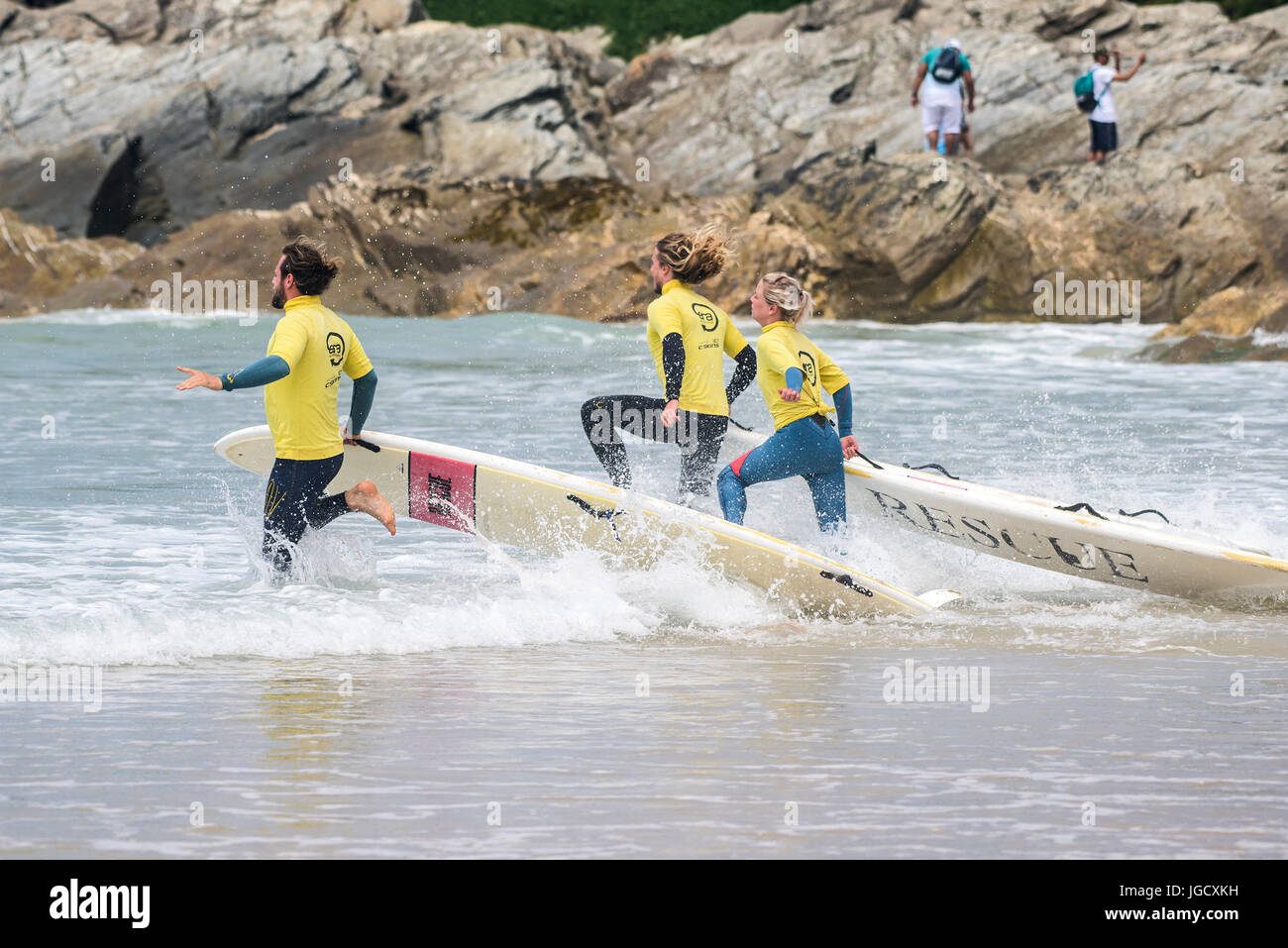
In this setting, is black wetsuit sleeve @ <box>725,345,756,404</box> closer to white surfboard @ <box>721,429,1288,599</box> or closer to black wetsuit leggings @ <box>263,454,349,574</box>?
white surfboard @ <box>721,429,1288,599</box>

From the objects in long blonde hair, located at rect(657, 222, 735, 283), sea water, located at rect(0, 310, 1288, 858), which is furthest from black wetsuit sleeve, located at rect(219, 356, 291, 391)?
long blonde hair, located at rect(657, 222, 735, 283)

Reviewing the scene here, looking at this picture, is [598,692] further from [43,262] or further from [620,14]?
[620,14]

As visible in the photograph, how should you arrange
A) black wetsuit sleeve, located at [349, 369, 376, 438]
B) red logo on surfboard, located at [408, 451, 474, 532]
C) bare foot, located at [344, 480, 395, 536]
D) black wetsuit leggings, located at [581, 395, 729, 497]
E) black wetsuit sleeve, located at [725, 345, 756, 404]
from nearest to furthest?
bare foot, located at [344, 480, 395, 536]
black wetsuit sleeve, located at [349, 369, 376, 438]
black wetsuit leggings, located at [581, 395, 729, 497]
black wetsuit sleeve, located at [725, 345, 756, 404]
red logo on surfboard, located at [408, 451, 474, 532]

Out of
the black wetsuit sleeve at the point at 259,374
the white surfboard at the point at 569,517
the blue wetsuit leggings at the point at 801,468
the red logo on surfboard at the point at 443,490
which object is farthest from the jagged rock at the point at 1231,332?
the black wetsuit sleeve at the point at 259,374

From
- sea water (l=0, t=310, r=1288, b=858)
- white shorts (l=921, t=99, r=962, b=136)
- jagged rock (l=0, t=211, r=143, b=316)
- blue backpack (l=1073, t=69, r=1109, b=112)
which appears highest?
blue backpack (l=1073, t=69, r=1109, b=112)

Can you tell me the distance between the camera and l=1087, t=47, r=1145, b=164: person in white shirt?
24219 mm

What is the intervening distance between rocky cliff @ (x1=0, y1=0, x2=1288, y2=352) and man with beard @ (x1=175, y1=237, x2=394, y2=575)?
53.7 feet

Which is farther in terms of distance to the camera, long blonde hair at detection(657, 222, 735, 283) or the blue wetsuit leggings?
long blonde hair at detection(657, 222, 735, 283)

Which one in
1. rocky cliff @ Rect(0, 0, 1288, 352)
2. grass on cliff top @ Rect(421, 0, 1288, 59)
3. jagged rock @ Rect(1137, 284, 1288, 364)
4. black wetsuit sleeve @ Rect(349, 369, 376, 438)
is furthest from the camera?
grass on cliff top @ Rect(421, 0, 1288, 59)

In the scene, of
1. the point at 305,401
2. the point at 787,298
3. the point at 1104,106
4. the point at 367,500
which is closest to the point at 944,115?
the point at 1104,106

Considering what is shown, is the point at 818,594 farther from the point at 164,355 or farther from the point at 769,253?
the point at 769,253

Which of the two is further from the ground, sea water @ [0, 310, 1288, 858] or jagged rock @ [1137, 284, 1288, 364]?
jagged rock @ [1137, 284, 1288, 364]

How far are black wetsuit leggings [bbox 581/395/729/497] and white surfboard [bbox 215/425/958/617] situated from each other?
0.74ft
